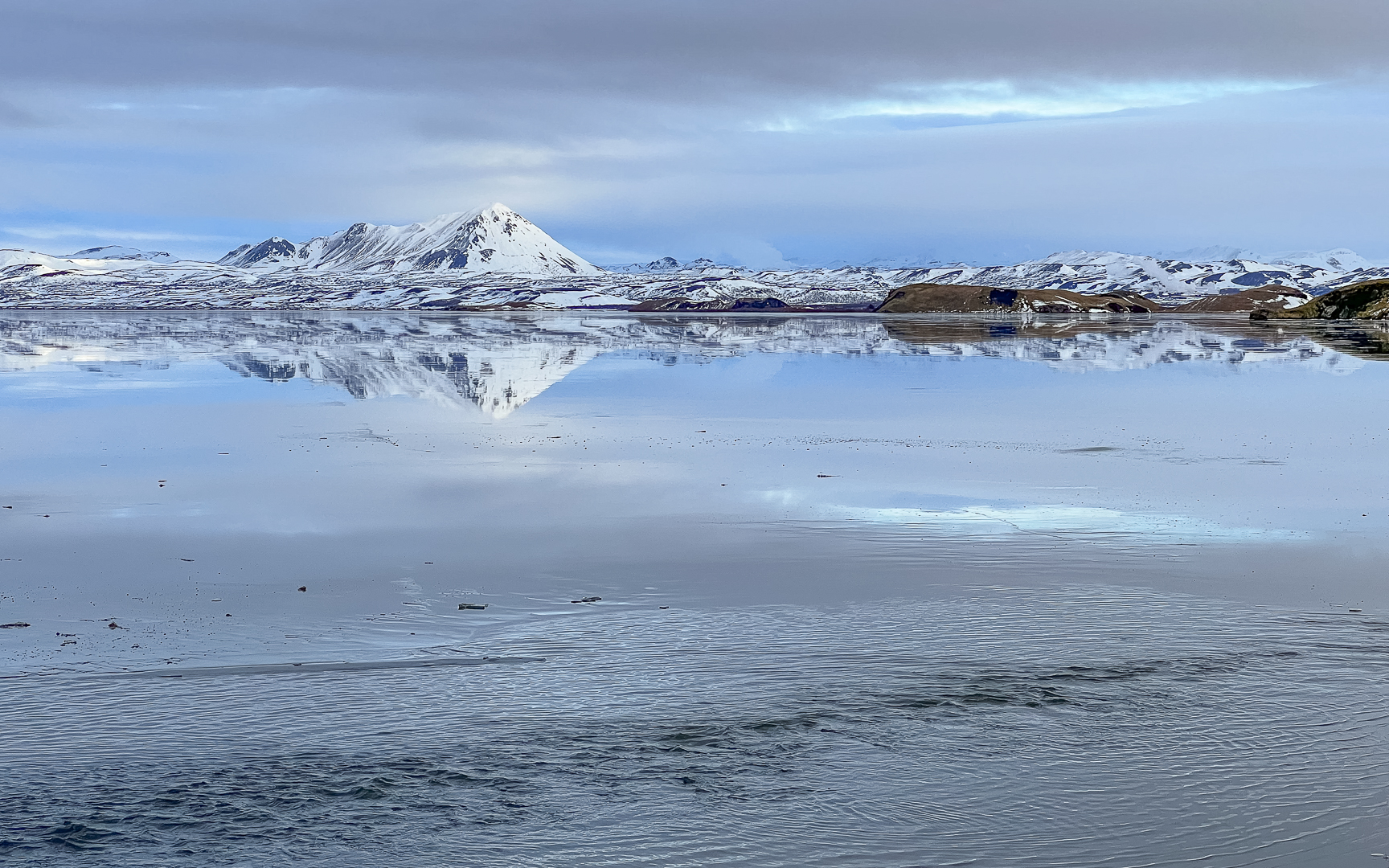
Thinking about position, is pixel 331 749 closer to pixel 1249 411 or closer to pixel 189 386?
pixel 1249 411

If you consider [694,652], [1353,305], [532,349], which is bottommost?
[694,652]

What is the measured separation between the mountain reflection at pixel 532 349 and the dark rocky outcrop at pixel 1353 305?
25350 mm

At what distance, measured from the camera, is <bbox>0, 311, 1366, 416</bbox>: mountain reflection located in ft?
147

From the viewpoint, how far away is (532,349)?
6856 cm

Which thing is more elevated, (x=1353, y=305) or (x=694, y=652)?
(x=1353, y=305)

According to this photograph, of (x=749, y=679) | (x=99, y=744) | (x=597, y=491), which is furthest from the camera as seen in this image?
(x=597, y=491)

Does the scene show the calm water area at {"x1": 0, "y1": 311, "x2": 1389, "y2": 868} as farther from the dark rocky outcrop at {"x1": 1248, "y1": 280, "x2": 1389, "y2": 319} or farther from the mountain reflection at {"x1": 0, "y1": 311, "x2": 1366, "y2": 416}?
the dark rocky outcrop at {"x1": 1248, "y1": 280, "x2": 1389, "y2": 319}

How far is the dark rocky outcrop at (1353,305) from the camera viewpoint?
134500mm

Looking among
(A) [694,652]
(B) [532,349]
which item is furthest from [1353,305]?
(A) [694,652]

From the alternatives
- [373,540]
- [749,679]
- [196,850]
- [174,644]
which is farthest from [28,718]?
[373,540]

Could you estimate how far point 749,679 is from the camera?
10.4 meters

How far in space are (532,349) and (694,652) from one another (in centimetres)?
5855

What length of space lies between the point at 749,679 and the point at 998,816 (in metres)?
2.84

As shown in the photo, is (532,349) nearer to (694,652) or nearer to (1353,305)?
(694,652)
